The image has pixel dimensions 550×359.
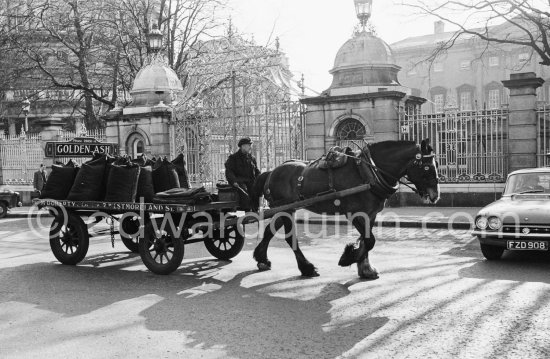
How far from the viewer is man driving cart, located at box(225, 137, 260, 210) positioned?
9.11m

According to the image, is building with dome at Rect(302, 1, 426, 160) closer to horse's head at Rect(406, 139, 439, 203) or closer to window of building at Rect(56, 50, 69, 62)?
horse's head at Rect(406, 139, 439, 203)

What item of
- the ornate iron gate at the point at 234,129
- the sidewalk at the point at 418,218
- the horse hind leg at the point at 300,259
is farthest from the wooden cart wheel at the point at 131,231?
the ornate iron gate at the point at 234,129

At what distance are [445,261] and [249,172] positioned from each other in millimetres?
3353

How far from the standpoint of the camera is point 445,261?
9.16 metres

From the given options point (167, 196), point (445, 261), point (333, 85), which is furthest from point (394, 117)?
point (167, 196)

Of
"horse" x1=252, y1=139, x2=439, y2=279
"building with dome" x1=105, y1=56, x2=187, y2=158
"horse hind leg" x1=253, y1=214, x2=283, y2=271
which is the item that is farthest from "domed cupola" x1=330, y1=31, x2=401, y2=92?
"horse hind leg" x1=253, y1=214, x2=283, y2=271

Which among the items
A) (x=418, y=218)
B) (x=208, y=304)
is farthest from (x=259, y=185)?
(x=418, y=218)

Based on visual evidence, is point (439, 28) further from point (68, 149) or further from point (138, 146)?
point (68, 149)

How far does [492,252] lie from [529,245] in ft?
2.12

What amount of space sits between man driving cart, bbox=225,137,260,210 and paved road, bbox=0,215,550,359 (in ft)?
3.54

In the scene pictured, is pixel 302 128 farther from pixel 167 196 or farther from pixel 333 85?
pixel 167 196

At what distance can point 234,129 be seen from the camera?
18.6 metres

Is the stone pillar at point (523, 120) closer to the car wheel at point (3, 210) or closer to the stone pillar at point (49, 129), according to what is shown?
the car wheel at point (3, 210)

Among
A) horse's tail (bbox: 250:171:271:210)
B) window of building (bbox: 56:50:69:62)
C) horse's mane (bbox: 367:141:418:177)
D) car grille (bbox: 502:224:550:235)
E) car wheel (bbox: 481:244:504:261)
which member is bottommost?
car wheel (bbox: 481:244:504:261)
